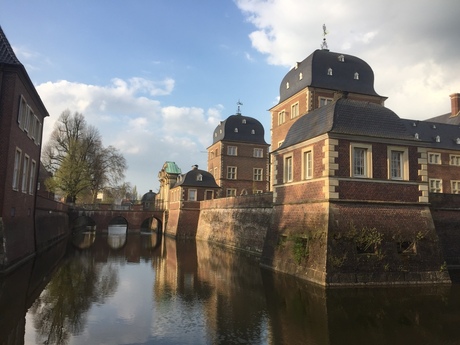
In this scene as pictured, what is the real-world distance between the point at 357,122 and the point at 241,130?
117 feet

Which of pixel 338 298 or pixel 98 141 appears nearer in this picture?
pixel 338 298

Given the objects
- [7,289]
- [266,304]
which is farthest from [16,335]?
[266,304]

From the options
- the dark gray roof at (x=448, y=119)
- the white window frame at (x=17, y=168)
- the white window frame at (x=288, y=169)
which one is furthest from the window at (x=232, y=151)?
the white window frame at (x=17, y=168)

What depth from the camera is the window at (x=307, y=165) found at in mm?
16609

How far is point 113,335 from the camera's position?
841 centimetres

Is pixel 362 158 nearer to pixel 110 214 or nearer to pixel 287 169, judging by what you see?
pixel 287 169

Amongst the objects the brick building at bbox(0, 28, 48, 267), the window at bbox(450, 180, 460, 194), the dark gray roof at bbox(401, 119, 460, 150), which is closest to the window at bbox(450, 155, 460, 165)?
the dark gray roof at bbox(401, 119, 460, 150)

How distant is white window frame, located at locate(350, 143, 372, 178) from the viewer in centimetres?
1551

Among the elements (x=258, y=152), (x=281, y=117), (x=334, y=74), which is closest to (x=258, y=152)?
(x=258, y=152)

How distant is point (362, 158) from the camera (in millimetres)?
15766

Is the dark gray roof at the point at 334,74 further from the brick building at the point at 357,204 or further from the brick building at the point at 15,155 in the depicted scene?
the brick building at the point at 15,155

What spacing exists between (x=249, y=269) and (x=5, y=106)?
41.6ft

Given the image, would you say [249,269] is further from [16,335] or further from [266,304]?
[16,335]

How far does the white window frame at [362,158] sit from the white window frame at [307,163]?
1695mm
